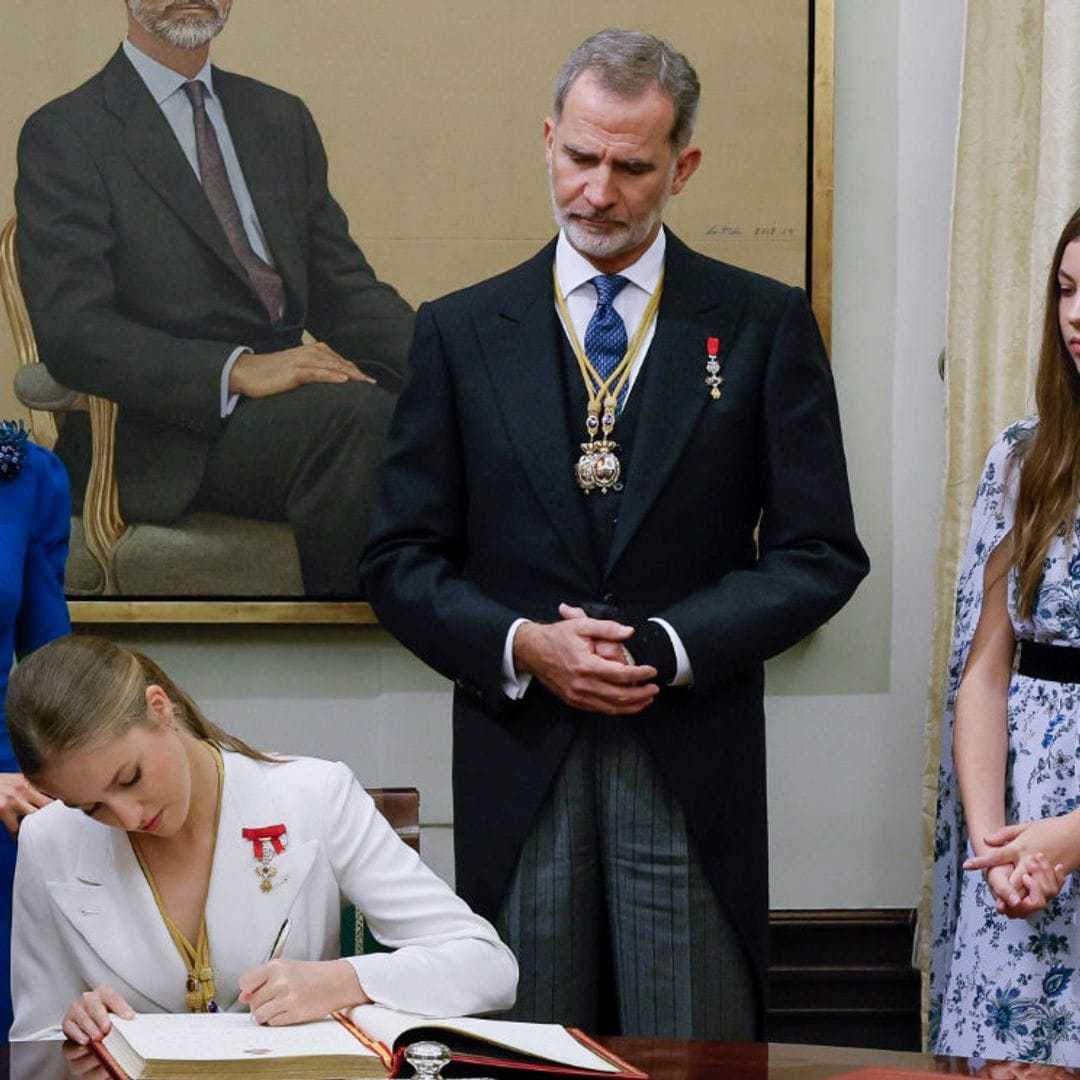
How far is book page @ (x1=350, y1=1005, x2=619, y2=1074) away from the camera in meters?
1.78

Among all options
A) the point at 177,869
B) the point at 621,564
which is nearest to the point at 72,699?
the point at 177,869

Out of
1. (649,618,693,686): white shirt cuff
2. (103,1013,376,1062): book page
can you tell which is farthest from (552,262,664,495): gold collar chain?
(103,1013,376,1062): book page

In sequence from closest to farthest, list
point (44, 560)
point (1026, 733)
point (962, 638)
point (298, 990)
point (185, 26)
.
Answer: point (298, 990), point (1026, 733), point (962, 638), point (44, 560), point (185, 26)

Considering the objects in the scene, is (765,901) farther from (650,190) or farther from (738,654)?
(650,190)

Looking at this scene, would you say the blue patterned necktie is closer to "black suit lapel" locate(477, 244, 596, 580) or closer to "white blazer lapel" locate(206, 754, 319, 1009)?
"black suit lapel" locate(477, 244, 596, 580)

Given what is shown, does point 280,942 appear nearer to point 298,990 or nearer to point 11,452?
point 298,990

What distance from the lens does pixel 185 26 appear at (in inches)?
160

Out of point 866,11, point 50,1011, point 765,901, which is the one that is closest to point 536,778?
point 765,901

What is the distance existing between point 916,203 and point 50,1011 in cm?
282

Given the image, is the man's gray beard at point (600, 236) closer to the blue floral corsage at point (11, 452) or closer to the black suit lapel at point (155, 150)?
the blue floral corsage at point (11, 452)

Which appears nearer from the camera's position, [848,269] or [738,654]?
[738,654]

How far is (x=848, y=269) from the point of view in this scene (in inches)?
165

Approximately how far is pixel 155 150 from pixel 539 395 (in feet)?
5.76

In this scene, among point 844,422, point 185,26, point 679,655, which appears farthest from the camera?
point 844,422
